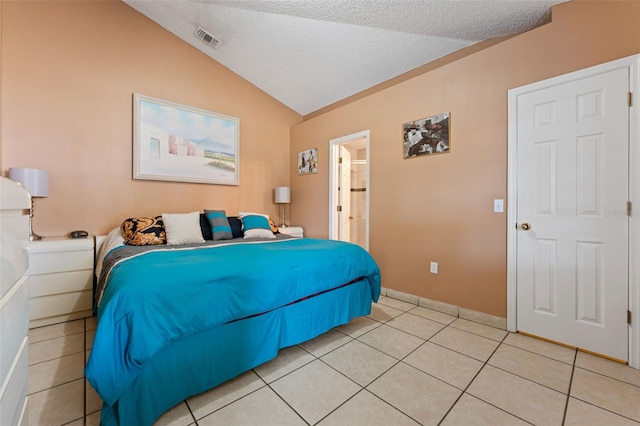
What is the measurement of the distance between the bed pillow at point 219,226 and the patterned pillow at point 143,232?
50 cm

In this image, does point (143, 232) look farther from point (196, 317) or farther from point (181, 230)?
point (196, 317)

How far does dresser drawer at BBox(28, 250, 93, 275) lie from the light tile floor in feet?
1.78

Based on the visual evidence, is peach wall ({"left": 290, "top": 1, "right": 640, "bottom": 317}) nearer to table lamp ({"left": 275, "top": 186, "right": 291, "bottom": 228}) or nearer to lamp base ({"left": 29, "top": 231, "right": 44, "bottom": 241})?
table lamp ({"left": 275, "top": 186, "right": 291, "bottom": 228})

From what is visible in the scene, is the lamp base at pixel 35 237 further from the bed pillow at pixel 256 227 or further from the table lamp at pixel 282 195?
the table lamp at pixel 282 195

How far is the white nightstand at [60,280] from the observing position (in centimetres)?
227

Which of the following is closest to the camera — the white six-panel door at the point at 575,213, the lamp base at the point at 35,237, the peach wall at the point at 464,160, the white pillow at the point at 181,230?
the white six-panel door at the point at 575,213

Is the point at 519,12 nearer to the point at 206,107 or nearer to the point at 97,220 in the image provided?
the point at 206,107

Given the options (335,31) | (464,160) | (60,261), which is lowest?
(60,261)

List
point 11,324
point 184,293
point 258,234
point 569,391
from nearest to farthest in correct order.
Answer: point 11,324 → point 184,293 → point 569,391 → point 258,234

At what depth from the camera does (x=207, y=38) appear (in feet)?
10.8

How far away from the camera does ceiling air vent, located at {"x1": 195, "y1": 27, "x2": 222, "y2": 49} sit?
3.18m

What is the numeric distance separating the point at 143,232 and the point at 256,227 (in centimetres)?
117

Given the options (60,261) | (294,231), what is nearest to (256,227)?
(294,231)

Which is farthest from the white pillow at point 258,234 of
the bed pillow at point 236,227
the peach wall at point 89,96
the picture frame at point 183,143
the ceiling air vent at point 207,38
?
the ceiling air vent at point 207,38
